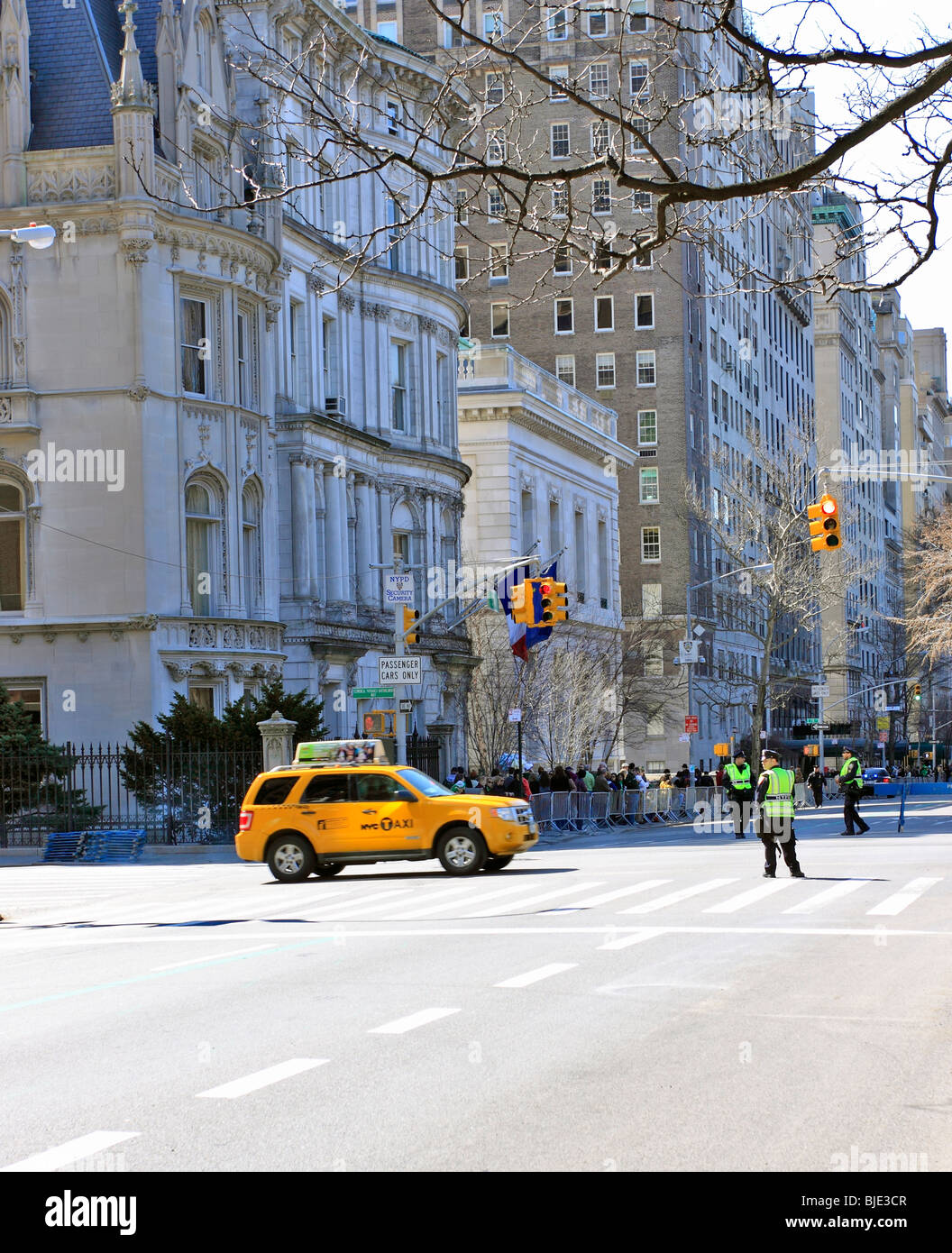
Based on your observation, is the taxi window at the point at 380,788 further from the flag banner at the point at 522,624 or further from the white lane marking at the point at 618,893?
the flag banner at the point at 522,624

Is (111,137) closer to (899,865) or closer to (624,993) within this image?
(899,865)

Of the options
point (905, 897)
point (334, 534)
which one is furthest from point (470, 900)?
point (334, 534)

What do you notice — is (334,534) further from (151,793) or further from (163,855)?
(163,855)

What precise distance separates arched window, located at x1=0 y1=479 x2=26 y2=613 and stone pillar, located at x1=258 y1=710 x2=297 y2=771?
29.1ft

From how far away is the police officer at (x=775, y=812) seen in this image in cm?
2148

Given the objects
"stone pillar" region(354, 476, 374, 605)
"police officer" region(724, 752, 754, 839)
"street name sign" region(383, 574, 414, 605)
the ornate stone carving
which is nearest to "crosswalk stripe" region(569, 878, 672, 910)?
"police officer" region(724, 752, 754, 839)

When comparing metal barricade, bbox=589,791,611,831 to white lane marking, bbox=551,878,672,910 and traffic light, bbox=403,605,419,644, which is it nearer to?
traffic light, bbox=403,605,419,644

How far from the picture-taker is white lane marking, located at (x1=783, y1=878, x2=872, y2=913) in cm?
1836

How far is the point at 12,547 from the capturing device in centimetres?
3925

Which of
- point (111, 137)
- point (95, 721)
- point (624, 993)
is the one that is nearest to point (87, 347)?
point (111, 137)

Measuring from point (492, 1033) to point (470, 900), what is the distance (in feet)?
34.2

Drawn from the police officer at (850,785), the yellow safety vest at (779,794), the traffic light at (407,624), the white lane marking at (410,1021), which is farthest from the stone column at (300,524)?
the white lane marking at (410,1021)

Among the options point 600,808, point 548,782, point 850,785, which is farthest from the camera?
point 548,782

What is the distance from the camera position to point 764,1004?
11555 mm
